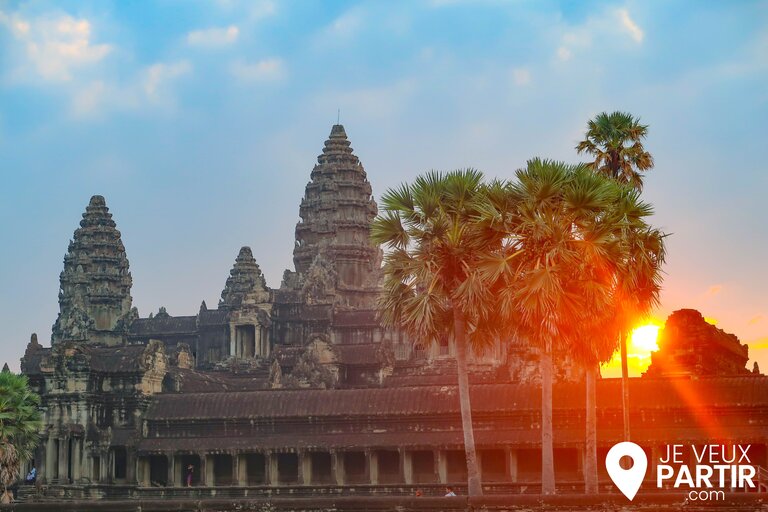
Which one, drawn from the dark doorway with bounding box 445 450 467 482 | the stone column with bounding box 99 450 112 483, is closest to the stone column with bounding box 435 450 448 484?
the dark doorway with bounding box 445 450 467 482

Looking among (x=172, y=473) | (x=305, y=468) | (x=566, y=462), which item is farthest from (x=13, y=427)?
(x=566, y=462)

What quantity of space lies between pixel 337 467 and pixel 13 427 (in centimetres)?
1598

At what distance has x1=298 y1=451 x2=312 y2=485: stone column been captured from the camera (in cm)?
6581

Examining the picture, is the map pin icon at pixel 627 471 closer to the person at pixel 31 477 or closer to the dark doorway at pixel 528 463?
the dark doorway at pixel 528 463

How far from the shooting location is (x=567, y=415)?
61.4 m

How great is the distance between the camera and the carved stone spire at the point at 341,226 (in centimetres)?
11369

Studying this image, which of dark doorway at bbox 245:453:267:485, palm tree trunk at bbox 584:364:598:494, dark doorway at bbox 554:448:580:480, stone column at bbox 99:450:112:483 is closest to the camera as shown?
palm tree trunk at bbox 584:364:598:494

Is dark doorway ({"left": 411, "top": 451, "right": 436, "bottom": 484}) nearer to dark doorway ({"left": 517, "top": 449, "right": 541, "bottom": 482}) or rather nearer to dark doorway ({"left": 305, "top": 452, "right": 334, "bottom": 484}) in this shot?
dark doorway ({"left": 517, "top": 449, "right": 541, "bottom": 482})

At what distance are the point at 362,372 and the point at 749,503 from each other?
49494mm

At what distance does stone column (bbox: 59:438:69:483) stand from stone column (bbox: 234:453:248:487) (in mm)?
9037

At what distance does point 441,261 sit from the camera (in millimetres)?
42500

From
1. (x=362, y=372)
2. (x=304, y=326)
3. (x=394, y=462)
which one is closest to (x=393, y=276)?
(x=394, y=462)

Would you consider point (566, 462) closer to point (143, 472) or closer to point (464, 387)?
point (143, 472)

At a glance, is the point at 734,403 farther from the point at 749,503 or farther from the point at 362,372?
the point at 362,372
